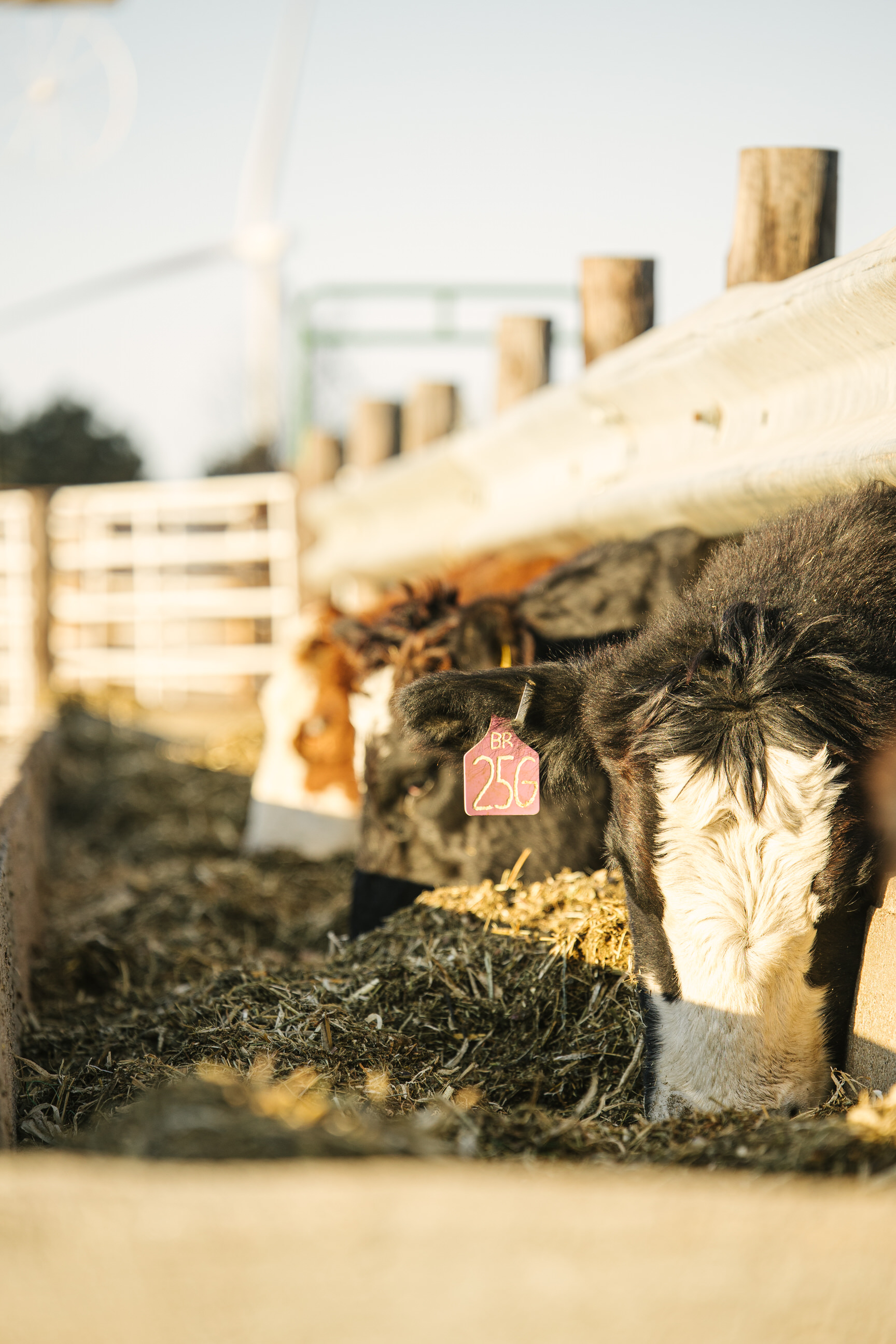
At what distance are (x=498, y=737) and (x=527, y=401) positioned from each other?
363 centimetres

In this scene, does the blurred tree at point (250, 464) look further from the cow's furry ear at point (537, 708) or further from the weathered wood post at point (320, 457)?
the cow's furry ear at point (537, 708)

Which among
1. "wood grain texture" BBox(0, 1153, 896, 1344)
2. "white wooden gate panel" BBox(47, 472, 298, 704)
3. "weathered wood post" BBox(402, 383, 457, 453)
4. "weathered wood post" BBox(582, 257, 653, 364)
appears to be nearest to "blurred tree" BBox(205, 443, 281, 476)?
"white wooden gate panel" BBox(47, 472, 298, 704)

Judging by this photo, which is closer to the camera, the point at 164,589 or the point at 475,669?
the point at 475,669

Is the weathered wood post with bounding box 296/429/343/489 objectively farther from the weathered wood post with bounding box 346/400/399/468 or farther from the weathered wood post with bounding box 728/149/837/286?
the weathered wood post with bounding box 728/149/837/286

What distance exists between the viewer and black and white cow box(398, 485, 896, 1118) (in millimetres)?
2223

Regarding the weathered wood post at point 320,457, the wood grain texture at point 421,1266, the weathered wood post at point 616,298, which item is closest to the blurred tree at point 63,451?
the weathered wood post at point 320,457

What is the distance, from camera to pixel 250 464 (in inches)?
945

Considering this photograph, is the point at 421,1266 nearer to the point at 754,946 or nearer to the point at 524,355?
the point at 754,946

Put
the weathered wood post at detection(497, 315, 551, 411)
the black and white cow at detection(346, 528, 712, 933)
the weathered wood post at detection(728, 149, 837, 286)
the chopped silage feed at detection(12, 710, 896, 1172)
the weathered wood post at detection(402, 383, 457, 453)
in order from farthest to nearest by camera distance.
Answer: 1. the weathered wood post at detection(402, 383, 457, 453)
2. the weathered wood post at detection(497, 315, 551, 411)
3. the weathered wood post at detection(728, 149, 837, 286)
4. the black and white cow at detection(346, 528, 712, 933)
5. the chopped silage feed at detection(12, 710, 896, 1172)

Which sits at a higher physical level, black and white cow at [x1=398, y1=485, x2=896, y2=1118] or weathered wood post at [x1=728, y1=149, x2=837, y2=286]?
Answer: weathered wood post at [x1=728, y1=149, x2=837, y2=286]

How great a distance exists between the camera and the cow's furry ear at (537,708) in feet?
9.09

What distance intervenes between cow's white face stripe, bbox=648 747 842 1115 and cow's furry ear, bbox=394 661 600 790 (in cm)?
55

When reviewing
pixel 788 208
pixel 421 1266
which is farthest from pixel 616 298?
pixel 421 1266

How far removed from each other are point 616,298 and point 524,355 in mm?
1735
